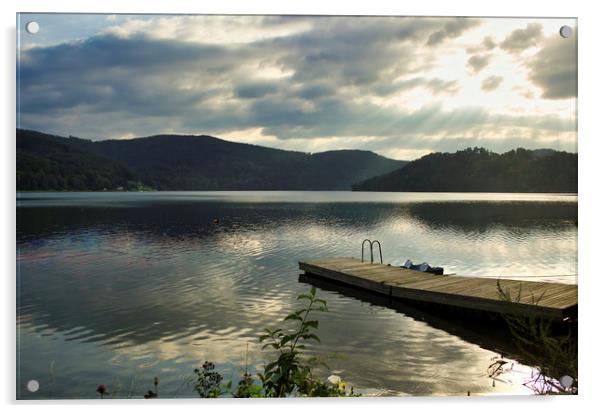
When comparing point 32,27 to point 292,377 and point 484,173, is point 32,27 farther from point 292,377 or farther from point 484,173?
point 484,173

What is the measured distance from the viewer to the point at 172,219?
15664 mm

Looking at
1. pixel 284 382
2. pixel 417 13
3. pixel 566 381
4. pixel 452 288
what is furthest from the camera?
pixel 452 288

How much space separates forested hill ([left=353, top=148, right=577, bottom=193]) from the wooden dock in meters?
1.30

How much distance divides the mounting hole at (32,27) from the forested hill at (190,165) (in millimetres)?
1206

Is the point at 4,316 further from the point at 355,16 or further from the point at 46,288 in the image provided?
the point at 355,16

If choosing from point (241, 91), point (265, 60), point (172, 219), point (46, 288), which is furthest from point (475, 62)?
point (172, 219)

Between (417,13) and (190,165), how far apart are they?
12.8ft

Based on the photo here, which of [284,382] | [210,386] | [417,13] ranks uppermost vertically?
[417,13]

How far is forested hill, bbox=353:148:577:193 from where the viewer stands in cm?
514

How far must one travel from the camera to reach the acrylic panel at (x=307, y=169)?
475 centimetres

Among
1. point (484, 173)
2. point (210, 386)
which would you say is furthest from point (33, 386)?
point (484, 173)

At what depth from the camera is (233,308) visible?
769 cm

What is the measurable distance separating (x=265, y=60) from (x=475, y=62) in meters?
2.46

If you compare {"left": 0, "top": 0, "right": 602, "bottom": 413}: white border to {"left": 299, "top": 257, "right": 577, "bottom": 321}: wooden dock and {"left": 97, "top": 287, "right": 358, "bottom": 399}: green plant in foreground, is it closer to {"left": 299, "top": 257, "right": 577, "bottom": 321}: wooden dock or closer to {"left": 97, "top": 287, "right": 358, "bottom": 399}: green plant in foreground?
{"left": 97, "top": 287, "right": 358, "bottom": 399}: green plant in foreground
